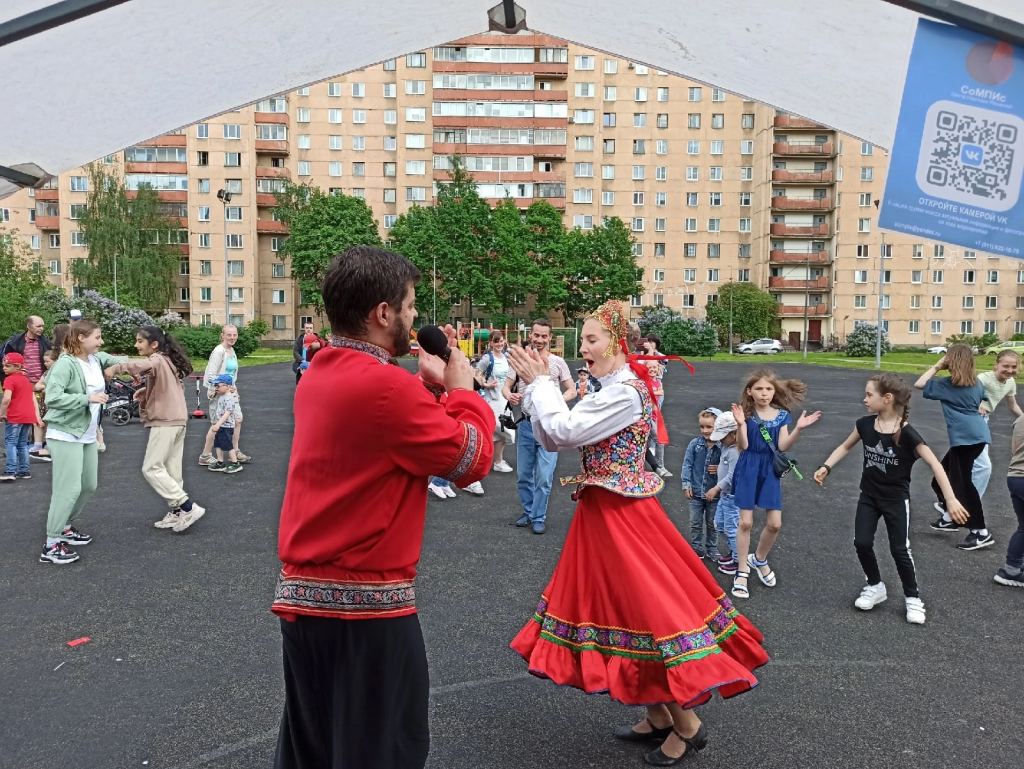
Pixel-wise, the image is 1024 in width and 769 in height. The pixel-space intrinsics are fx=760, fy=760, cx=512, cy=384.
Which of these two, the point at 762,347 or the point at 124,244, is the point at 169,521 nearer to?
the point at 762,347

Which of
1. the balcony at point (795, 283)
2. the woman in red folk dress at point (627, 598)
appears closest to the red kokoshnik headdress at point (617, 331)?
the woman in red folk dress at point (627, 598)

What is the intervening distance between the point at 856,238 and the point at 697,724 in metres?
72.5

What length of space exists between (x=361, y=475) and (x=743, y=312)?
219 feet

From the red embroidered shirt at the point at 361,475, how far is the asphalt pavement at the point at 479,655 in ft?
0.29

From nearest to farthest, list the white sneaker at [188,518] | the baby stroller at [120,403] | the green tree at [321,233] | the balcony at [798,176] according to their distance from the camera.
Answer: the white sneaker at [188,518]
the baby stroller at [120,403]
the green tree at [321,233]
the balcony at [798,176]

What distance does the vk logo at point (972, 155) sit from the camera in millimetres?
2641

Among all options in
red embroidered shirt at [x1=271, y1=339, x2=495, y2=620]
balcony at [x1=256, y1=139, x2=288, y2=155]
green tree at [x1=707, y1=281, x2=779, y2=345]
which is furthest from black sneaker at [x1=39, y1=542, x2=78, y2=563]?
balcony at [x1=256, y1=139, x2=288, y2=155]

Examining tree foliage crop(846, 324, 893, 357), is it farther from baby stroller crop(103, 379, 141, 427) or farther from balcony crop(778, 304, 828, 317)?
baby stroller crop(103, 379, 141, 427)

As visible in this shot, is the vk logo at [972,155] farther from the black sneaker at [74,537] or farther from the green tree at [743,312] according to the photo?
the green tree at [743,312]

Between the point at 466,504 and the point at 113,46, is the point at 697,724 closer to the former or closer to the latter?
the point at 113,46

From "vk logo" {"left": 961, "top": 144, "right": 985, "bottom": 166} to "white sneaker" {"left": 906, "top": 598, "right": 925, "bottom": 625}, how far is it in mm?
3774

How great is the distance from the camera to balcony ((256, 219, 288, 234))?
67812 millimetres

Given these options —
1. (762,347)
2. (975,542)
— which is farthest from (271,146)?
(975,542)

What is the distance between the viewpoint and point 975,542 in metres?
7.19
